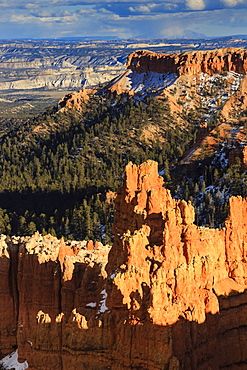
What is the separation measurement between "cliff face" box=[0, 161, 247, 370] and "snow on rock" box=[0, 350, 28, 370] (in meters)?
0.87

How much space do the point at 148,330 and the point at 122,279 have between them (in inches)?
135

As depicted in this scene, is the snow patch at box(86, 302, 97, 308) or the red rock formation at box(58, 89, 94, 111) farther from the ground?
the red rock formation at box(58, 89, 94, 111)

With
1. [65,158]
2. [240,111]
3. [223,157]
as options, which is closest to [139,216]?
[223,157]

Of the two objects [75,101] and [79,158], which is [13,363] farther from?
[75,101]

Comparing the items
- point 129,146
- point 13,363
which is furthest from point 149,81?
point 13,363

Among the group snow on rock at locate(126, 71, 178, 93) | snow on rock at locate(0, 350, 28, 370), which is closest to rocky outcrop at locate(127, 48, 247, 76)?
snow on rock at locate(126, 71, 178, 93)

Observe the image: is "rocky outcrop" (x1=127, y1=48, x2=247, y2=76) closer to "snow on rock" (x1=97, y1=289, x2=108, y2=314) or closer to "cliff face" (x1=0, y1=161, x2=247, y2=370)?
"cliff face" (x1=0, y1=161, x2=247, y2=370)

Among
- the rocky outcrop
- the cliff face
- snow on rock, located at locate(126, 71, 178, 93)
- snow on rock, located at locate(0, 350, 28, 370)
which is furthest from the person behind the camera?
snow on rock, located at locate(126, 71, 178, 93)

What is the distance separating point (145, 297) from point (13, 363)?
48.4 feet

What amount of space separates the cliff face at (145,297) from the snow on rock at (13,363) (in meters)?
0.87

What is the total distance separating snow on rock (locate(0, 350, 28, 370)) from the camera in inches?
1513

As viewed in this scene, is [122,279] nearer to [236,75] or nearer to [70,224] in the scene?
[70,224]

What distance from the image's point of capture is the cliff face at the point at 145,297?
3019 cm

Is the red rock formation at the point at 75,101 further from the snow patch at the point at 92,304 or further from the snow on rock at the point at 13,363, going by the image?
the snow patch at the point at 92,304
